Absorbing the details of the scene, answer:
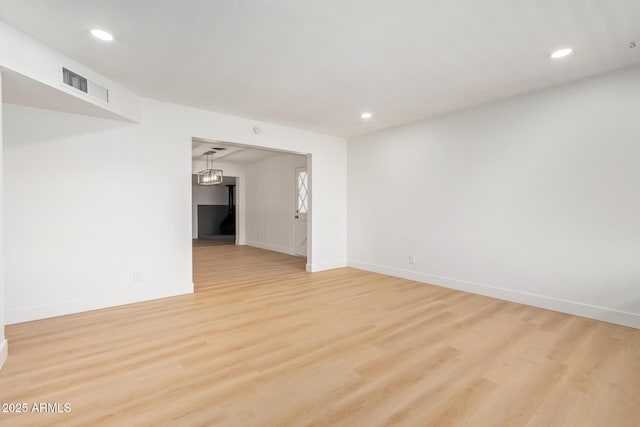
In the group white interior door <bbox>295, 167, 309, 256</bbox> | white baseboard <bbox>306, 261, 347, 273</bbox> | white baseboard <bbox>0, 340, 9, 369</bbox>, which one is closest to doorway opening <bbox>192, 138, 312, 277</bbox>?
white interior door <bbox>295, 167, 309, 256</bbox>

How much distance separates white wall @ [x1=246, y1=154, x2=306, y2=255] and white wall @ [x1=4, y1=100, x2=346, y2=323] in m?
3.26

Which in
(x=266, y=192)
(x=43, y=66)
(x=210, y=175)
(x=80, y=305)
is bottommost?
(x=80, y=305)

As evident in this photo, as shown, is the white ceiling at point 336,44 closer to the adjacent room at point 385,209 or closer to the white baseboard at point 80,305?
the adjacent room at point 385,209

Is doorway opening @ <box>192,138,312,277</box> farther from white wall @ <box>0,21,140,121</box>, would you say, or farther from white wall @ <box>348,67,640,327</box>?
white wall @ <box>0,21,140,121</box>

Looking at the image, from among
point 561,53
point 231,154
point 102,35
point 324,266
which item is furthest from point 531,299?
point 231,154

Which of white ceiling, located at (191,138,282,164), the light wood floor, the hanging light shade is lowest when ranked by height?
the light wood floor

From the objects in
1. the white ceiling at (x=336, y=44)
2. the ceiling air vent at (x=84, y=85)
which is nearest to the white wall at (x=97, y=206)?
the ceiling air vent at (x=84, y=85)

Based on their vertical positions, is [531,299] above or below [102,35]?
below

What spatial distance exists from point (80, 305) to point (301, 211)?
15.5 ft

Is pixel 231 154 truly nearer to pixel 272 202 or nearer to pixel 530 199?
pixel 272 202

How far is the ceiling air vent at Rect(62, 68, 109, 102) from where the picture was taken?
8.96 feet

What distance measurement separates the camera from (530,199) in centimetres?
364

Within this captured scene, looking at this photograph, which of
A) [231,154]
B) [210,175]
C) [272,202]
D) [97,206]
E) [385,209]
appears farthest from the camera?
[272,202]

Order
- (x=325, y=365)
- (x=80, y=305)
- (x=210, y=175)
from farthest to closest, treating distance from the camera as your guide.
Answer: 1. (x=210, y=175)
2. (x=80, y=305)
3. (x=325, y=365)
